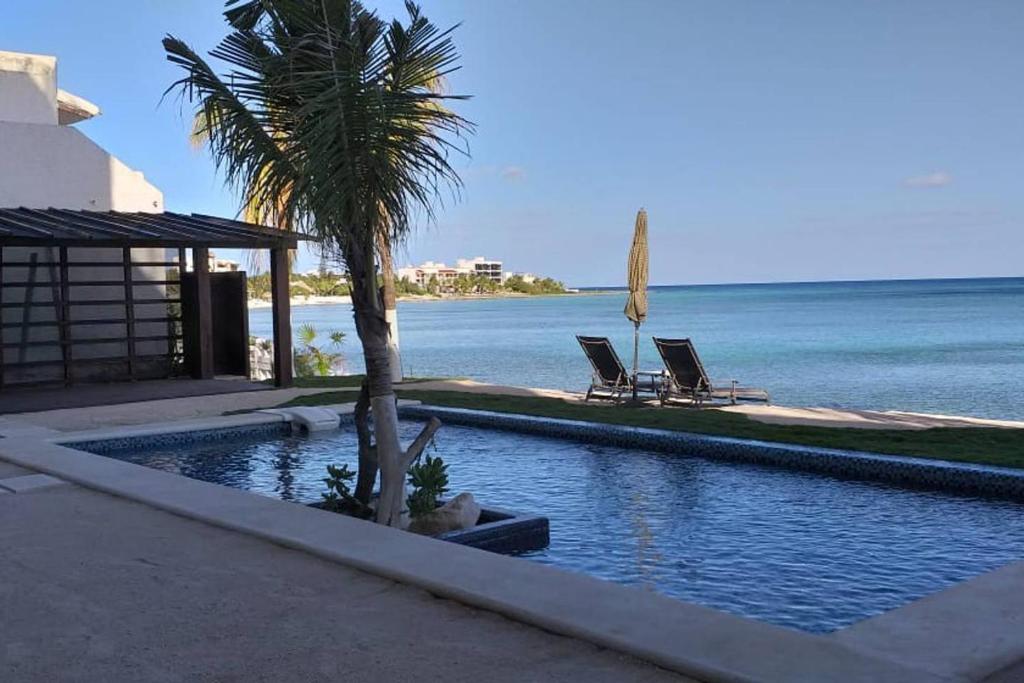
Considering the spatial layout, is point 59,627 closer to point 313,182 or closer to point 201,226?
point 313,182

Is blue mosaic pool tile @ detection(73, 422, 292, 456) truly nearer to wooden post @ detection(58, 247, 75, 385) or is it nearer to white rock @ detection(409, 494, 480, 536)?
white rock @ detection(409, 494, 480, 536)

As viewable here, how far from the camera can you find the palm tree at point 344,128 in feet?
16.8

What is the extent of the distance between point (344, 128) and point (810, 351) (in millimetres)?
34369

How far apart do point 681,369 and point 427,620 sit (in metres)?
9.05

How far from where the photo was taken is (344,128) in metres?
5.12

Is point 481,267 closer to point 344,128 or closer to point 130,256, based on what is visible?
point 130,256

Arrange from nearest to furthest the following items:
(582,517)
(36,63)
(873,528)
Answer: (873,528) < (582,517) < (36,63)

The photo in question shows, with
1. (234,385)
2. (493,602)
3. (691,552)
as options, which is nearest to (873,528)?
(691,552)

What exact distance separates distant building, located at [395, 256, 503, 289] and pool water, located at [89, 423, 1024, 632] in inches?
3878

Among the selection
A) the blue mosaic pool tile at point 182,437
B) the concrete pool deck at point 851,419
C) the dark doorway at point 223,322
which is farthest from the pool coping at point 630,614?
the dark doorway at point 223,322

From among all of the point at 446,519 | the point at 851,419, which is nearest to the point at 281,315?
the point at 851,419

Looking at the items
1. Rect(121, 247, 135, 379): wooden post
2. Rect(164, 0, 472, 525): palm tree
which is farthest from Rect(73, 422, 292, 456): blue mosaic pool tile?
Rect(121, 247, 135, 379): wooden post

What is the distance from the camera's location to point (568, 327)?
6178 cm

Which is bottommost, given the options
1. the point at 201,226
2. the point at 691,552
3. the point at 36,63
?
the point at 691,552
